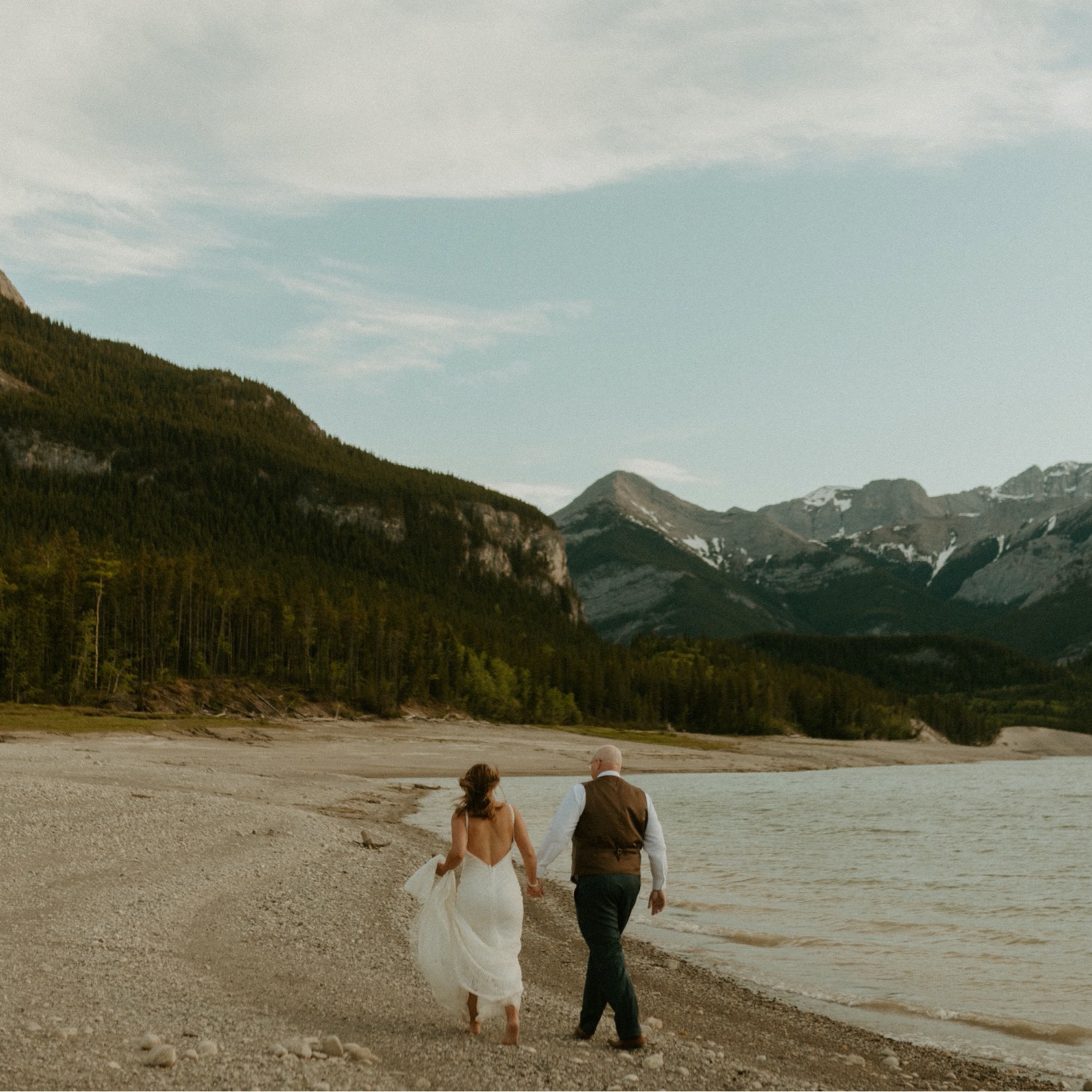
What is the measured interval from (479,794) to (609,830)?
1371 millimetres

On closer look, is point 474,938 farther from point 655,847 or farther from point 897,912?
point 897,912

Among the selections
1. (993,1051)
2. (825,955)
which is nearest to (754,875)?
(825,955)

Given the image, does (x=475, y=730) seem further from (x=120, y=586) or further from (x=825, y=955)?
(x=825, y=955)

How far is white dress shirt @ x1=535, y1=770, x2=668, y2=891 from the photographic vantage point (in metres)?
10.7

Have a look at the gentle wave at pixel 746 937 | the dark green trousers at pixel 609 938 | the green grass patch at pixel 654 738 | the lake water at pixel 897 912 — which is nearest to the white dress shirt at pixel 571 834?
the dark green trousers at pixel 609 938

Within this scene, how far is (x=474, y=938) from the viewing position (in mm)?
10641

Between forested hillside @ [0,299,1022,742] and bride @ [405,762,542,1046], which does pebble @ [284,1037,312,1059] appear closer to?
bride @ [405,762,542,1046]

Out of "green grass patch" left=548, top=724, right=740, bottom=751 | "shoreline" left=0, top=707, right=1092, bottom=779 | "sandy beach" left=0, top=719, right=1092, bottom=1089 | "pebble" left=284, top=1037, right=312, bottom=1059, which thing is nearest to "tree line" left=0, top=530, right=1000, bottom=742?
"green grass patch" left=548, top=724, right=740, bottom=751

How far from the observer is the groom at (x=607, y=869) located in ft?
35.4

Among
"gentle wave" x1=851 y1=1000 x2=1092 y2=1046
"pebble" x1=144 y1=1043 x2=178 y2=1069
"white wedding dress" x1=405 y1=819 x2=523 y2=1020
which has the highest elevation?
"white wedding dress" x1=405 y1=819 x2=523 y2=1020

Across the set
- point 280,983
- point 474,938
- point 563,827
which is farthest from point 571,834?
point 280,983

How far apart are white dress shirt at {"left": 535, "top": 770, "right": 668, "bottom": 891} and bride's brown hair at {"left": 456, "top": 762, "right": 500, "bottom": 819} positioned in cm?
66

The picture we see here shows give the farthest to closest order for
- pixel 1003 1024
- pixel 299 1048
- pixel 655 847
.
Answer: pixel 1003 1024
pixel 655 847
pixel 299 1048

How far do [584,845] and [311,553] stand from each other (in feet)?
611
